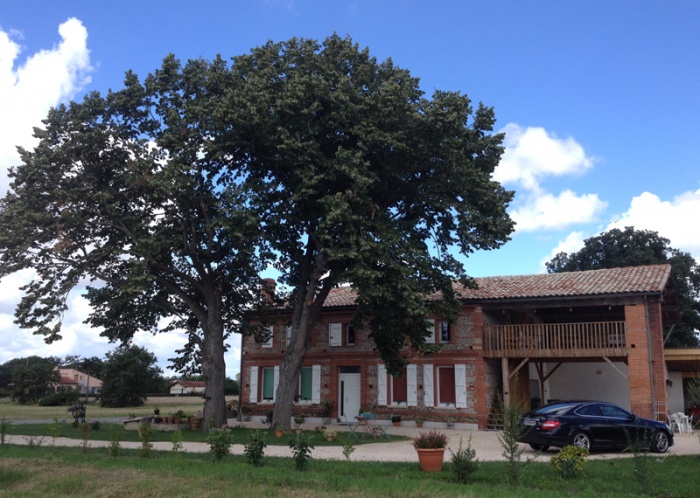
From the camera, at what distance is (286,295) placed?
26.8 metres

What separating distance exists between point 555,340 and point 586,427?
951 cm

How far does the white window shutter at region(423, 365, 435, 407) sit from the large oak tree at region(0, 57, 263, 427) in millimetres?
8982

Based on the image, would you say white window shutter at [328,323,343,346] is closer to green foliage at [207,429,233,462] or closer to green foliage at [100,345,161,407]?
green foliage at [207,429,233,462]

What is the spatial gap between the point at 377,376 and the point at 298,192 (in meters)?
11.9

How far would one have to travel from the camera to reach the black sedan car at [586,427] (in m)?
15.3

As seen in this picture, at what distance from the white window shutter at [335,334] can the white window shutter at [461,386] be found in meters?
6.24

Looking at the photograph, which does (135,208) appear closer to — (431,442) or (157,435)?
(157,435)

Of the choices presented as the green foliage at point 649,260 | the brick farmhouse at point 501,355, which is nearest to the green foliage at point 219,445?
the brick farmhouse at point 501,355

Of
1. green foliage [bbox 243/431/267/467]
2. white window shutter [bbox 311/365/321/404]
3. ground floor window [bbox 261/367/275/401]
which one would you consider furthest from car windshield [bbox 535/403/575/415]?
ground floor window [bbox 261/367/275/401]

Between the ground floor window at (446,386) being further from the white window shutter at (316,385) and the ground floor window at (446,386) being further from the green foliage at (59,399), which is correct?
the green foliage at (59,399)

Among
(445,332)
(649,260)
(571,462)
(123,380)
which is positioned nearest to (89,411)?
(123,380)

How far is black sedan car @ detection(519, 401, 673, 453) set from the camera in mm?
15320

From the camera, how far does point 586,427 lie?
50.7 ft

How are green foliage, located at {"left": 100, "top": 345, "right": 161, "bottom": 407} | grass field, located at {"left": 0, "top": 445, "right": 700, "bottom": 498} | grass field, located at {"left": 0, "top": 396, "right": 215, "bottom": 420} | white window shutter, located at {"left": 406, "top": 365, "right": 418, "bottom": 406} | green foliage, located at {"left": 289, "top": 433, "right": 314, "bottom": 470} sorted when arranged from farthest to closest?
green foliage, located at {"left": 100, "top": 345, "right": 161, "bottom": 407}, grass field, located at {"left": 0, "top": 396, "right": 215, "bottom": 420}, white window shutter, located at {"left": 406, "top": 365, "right": 418, "bottom": 406}, green foliage, located at {"left": 289, "top": 433, "right": 314, "bottom": 470}, grass field, located at {"left": 0, "top": 445, "right": 700, "bottom": 498}
